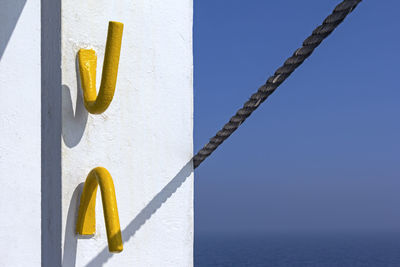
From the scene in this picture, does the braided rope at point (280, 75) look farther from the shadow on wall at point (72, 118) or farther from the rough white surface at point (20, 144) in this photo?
the rough white surface at point (20, 144)

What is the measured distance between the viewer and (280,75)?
2.81ft

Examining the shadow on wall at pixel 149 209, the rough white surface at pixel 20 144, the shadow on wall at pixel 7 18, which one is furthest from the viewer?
the rough white surface at pixel 20 144

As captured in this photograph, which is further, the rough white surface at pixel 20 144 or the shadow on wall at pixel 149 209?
the rough white surface at pixel 20 144

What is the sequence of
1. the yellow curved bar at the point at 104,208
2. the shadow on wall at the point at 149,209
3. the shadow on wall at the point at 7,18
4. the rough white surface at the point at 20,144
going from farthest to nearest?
the rough white surface at the point at 20,144 → the shadow on wall at the point at 7,18 → the shadow on wall at the point at 149,209 → the yellow curved bar at the point at 104,208

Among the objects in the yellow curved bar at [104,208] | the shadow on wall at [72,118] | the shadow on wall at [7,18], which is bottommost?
the yellow curved bar at [104,208]

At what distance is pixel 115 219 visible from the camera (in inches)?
30.2

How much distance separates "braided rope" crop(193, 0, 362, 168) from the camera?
77 centimetres

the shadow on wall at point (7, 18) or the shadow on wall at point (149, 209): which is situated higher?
the shadow on wall at point (7, 18)

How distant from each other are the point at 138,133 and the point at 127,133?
2 cm

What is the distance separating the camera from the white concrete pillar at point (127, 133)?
2.72 feet

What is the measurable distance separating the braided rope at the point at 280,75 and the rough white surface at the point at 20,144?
1092 millimetres

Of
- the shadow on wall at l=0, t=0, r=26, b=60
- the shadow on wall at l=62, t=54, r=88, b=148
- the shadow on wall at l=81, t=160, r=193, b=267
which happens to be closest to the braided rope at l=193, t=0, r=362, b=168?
the shadow on wall at l=81, t=160, r=193, b=267

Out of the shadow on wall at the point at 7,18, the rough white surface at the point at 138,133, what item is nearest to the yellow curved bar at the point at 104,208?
the rough white surface at the point at 138,133

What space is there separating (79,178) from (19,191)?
1.20 metres
